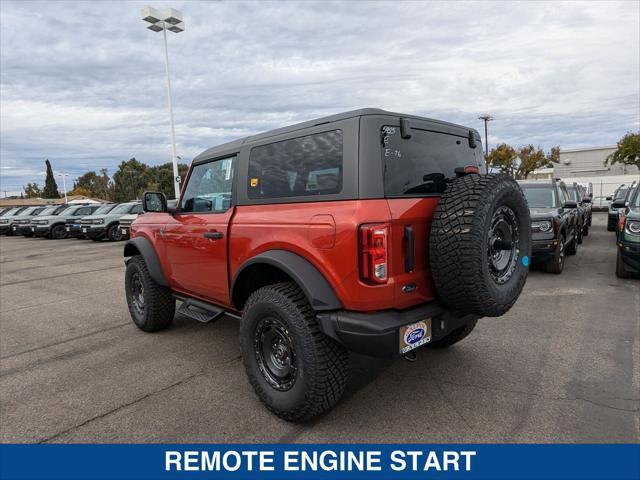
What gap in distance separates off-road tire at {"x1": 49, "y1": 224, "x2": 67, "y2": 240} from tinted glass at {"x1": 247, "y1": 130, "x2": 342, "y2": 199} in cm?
2074

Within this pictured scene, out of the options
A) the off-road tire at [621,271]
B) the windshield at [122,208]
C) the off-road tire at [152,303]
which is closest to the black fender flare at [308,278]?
the off-road tire at [152,303]

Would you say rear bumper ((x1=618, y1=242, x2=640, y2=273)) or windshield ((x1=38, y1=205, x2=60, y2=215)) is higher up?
windshield ((x1=38, y1=205, x2=60, y2=215))

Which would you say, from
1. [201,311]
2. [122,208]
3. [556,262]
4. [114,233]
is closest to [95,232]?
[114,233]

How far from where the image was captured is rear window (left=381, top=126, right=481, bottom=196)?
2764 millimetres

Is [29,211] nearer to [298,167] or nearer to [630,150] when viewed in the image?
[298,167]

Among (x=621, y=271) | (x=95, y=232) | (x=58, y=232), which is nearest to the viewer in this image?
(x=621, y=271)

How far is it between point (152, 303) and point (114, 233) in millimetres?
14747

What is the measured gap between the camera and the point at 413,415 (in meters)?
2.99

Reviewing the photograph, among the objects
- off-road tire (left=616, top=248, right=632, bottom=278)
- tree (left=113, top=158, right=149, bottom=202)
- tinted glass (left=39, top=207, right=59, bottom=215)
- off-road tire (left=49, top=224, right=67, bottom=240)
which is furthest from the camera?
tree (left=113, top=158, right=149, bottom=202)

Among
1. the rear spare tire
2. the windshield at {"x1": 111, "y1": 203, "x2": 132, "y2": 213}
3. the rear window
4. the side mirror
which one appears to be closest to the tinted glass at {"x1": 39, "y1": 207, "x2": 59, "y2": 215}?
the windshield at {"x1": 111, "y1": 203, "x2": 132, "y2": 213}

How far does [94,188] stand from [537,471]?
108m

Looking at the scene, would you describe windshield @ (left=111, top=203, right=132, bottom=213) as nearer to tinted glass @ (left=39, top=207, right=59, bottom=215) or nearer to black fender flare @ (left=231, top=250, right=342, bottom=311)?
tinted glass @ (left=39, top=207, right=59, bottom=215)

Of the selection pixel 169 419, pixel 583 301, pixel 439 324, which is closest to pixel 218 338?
pixel 169 419

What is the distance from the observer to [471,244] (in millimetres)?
2541
